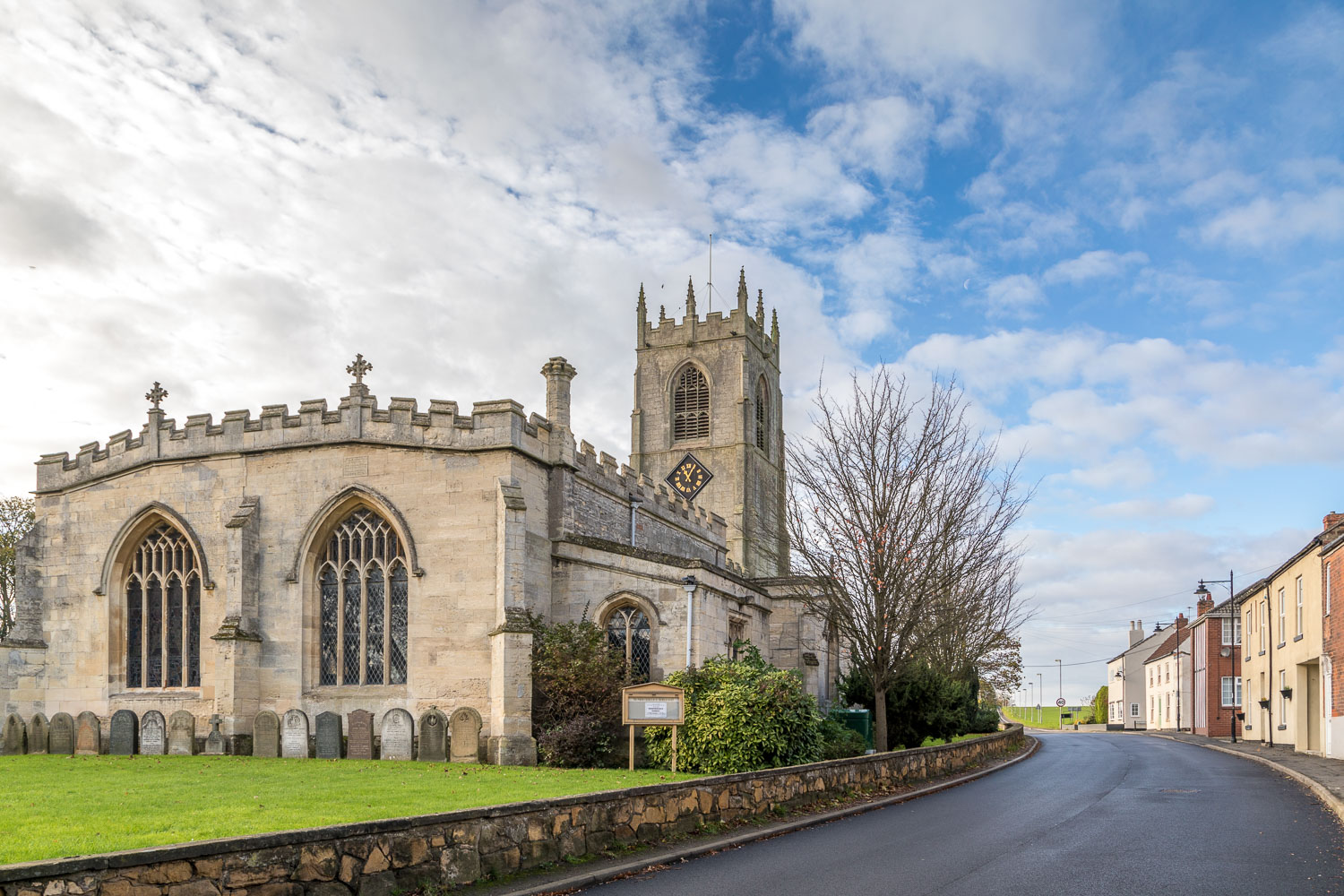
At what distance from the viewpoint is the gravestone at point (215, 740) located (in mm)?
Result: 22000

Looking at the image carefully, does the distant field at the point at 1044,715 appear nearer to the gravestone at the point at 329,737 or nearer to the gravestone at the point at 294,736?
the gravestone at the point at 329,737

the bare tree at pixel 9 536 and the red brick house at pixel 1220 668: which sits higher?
the bare tree at pixel 9 536

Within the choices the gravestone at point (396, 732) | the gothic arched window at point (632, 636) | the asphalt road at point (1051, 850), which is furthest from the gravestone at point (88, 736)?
the asphalt road at point (1051, 850)

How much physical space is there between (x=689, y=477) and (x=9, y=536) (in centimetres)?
3038

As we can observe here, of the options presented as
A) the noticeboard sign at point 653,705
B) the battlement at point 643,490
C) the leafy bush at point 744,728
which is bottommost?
the leafy bush at point 744,728

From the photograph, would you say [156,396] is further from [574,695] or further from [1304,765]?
[1304,765]

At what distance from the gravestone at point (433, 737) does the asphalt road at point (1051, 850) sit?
29.2 feet

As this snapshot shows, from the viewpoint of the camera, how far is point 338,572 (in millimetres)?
23391

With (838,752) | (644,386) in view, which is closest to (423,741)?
(838,752)

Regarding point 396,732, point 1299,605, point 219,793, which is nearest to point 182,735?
point 396,732

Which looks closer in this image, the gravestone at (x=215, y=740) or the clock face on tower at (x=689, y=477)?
the gravestone at (x=215, y=740)

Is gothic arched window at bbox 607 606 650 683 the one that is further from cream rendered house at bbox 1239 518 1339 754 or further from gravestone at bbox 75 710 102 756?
cream rendered house at bbox 1239 518 1339 754

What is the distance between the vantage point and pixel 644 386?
62.0 m

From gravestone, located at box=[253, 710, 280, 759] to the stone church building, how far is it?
1.67 ft
